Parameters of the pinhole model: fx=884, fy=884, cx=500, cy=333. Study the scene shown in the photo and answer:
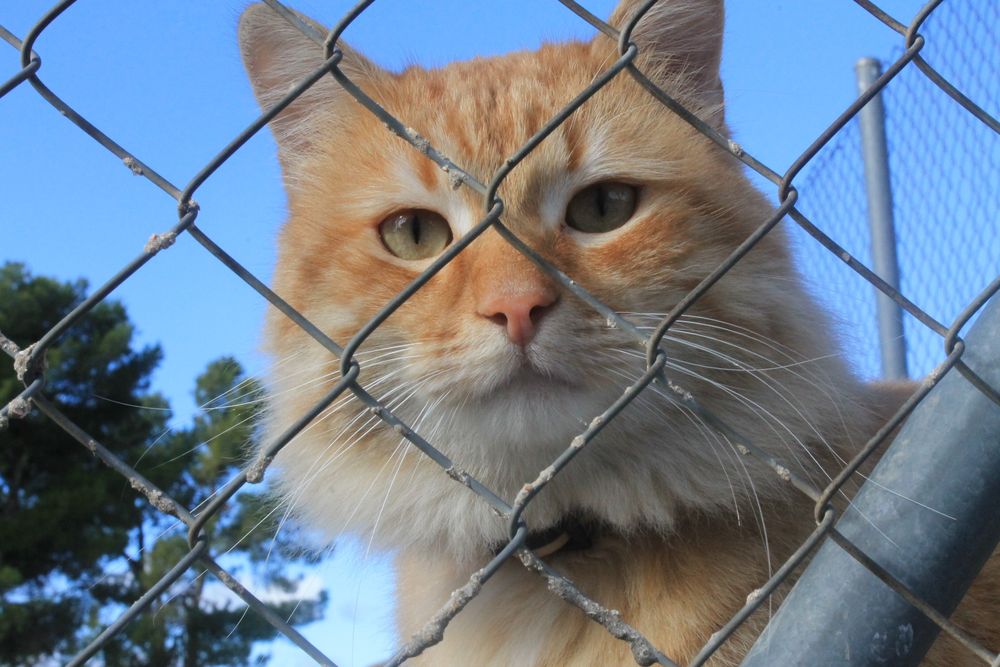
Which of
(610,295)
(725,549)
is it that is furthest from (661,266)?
(725,549)

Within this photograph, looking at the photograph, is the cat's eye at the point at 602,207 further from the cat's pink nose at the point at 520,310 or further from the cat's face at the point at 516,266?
the cat's pink nose at the point at 520,310

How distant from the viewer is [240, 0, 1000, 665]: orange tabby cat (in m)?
1.71

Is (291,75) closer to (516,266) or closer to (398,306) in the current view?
(516,266)

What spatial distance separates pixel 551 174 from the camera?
194cm

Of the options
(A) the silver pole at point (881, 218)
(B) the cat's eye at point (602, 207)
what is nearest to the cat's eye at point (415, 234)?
(B) the cat's eye at point (602, 207)

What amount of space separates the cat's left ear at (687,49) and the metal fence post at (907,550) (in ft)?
4.57

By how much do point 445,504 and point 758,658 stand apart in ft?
3.11

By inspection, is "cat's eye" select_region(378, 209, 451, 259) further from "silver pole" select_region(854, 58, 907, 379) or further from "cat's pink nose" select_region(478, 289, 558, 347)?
"silver pole" select_region(854, 58, 907, 379)

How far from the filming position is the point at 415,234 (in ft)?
6.66

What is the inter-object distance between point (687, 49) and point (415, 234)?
0.96 meters

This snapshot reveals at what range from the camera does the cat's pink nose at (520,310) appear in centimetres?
161

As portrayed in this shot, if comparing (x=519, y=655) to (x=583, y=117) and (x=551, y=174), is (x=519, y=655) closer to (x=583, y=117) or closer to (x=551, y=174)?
(x=551, y=174)

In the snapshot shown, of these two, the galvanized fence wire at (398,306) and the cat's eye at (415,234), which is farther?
the cat's eye at (415,234)

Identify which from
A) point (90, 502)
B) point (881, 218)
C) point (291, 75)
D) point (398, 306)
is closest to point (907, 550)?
point (398, 306)
